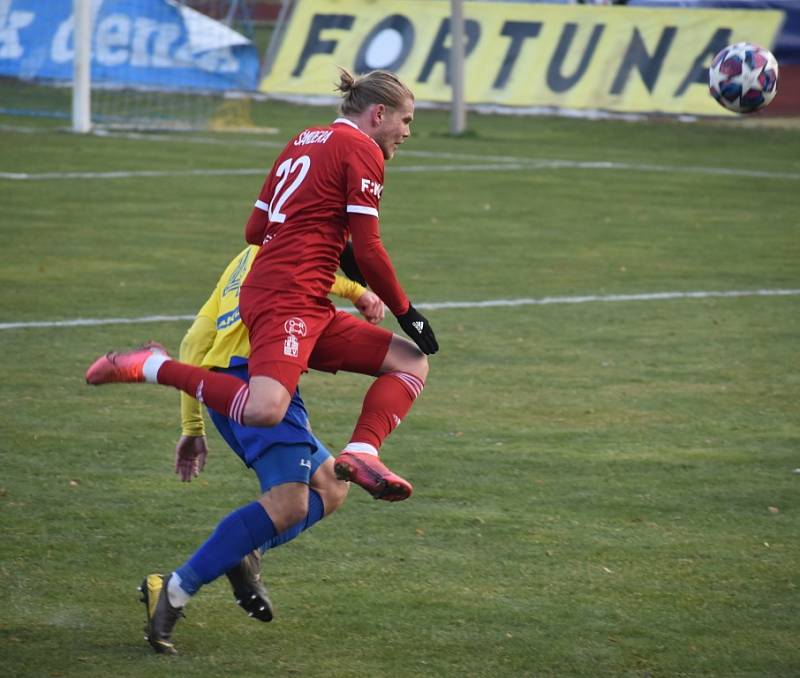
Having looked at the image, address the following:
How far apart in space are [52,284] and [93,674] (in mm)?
8280

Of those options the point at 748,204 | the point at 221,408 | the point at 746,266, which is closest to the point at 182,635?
the point at 221,408

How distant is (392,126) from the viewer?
5617 millimetres

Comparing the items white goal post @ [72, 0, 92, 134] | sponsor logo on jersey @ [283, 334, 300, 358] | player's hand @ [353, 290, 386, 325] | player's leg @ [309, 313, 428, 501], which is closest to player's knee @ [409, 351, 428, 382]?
player's leg @ [309, 313, 428, 501]

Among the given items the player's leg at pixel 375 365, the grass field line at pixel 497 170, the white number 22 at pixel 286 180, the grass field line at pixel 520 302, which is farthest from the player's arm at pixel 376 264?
the grass field line at pixel 497 170

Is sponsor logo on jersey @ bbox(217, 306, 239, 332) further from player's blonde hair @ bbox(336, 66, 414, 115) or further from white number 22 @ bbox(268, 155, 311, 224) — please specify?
player's blonde hair @ bbox(336, 66, 414, 115)

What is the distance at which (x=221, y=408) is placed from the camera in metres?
5.20

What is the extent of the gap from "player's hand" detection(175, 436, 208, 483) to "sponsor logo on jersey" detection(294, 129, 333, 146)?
112 cm

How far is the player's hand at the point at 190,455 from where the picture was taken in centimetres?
564

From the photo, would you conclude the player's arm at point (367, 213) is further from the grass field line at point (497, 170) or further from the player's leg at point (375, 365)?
the grass field line at point (497, 170)

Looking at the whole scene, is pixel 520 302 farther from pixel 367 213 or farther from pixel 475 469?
pixel 367 213

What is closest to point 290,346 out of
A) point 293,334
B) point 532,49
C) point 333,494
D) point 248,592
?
point 293,334

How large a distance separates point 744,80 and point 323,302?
6472mm

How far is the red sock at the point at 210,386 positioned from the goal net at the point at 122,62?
23.4m

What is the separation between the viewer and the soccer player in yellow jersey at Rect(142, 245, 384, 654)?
520 cm
